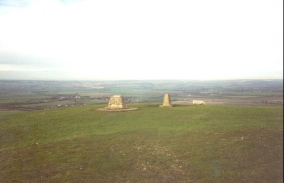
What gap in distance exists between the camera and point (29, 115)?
26422mm

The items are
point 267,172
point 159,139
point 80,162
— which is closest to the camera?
point 267,172

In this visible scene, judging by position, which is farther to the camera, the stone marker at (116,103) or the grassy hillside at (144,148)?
the stone marker at (116,103)

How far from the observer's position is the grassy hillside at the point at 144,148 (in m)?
12.8

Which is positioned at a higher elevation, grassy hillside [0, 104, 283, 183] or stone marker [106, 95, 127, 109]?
stone marker [106, 95, 127, 109]

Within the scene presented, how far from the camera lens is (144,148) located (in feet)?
53.4

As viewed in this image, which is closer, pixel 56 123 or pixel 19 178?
pixel 19 178

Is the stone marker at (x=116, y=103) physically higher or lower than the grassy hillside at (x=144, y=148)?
higher

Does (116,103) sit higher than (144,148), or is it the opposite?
(116,103)

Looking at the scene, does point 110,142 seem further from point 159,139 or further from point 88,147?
point 159,139

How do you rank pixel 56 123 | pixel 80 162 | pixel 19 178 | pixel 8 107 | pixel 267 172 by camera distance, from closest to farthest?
pixel 19 178
pixel 267 172
pixel 80 162
pixel 8 107
pixel 56 123

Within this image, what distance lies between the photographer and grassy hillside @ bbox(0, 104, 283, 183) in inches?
504

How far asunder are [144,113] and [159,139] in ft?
30.7

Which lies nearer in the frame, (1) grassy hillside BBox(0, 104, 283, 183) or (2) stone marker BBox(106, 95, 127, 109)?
(1) grassy hillside BBox(0, 104, 283, 183)

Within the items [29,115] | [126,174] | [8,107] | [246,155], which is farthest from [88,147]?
[29,115]
